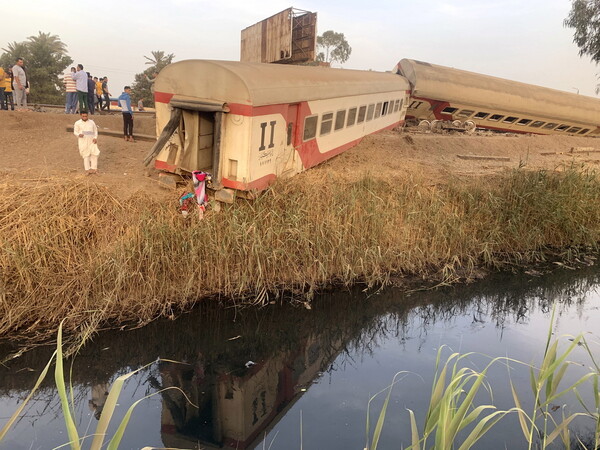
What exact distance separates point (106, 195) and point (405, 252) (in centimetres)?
527

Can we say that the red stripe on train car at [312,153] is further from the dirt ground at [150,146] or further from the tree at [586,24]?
the tree at [586,24]

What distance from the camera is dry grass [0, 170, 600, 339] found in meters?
6.25

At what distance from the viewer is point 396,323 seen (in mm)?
7238

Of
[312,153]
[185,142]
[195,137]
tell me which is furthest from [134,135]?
[312,153]

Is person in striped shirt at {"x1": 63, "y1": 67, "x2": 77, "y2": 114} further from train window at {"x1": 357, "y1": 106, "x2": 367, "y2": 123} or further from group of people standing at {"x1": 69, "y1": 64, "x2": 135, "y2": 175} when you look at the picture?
train window at {"x1": 357, "y1": 106, "x2": 367, "y2": 123}

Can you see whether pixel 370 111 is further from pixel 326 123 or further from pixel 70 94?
pixel 70 94

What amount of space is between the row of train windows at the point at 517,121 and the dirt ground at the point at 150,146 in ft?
4.66

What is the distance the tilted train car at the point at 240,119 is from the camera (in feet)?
23.0

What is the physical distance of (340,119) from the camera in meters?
10.5

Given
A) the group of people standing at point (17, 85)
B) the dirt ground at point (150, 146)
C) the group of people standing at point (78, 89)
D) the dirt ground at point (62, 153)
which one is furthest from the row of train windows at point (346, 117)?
the group of people standing at point (17, 85)

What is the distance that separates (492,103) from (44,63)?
2537 cm

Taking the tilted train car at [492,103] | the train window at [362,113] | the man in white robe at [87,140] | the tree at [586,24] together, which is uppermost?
the tree at [586,24]

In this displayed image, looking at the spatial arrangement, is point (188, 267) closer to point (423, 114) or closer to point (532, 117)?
point (423, 114)

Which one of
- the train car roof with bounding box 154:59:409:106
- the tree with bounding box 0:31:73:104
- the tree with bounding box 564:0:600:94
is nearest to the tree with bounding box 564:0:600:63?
the tree with bounding box 564:0:600:94
